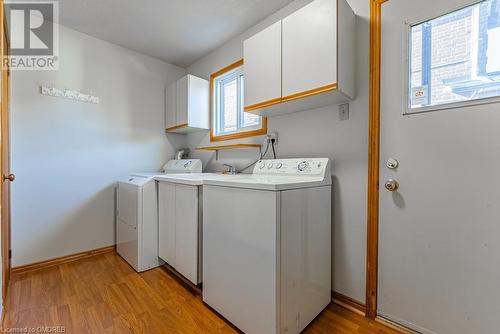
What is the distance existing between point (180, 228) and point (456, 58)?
2079mm

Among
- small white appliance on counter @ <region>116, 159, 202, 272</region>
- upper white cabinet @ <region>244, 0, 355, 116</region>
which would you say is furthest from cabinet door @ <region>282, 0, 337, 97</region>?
small white appliance on counter @ <region>116, 159, 202, 272</region>

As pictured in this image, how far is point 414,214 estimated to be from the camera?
1.26 metres

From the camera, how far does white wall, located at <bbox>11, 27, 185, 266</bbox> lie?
1982 mm

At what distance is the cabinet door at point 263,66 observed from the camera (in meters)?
1.56

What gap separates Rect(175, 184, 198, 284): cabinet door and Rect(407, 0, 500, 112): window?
1.56 metres

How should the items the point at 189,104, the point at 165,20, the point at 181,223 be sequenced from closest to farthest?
the point at 181,223, the point at 165,20, the point at 189,104

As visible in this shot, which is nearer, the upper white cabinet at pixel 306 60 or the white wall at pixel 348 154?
the upper white cabinet at pixel 306 60

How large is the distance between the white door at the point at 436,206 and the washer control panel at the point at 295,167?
1.17ft

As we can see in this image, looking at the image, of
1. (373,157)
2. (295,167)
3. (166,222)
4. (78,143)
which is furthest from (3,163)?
(373,157)

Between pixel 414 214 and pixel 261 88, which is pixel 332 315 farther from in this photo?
pixel 261 88

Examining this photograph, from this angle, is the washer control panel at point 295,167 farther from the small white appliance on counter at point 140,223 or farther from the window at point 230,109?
the small white appliance on counter at point 140,223

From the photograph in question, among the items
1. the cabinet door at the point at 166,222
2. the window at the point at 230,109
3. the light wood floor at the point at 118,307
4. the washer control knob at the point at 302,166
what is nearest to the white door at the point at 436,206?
the light wood floor at the point at 118,307

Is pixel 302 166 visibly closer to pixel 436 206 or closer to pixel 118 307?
pixel 436 206

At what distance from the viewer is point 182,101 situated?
8.63 ft
